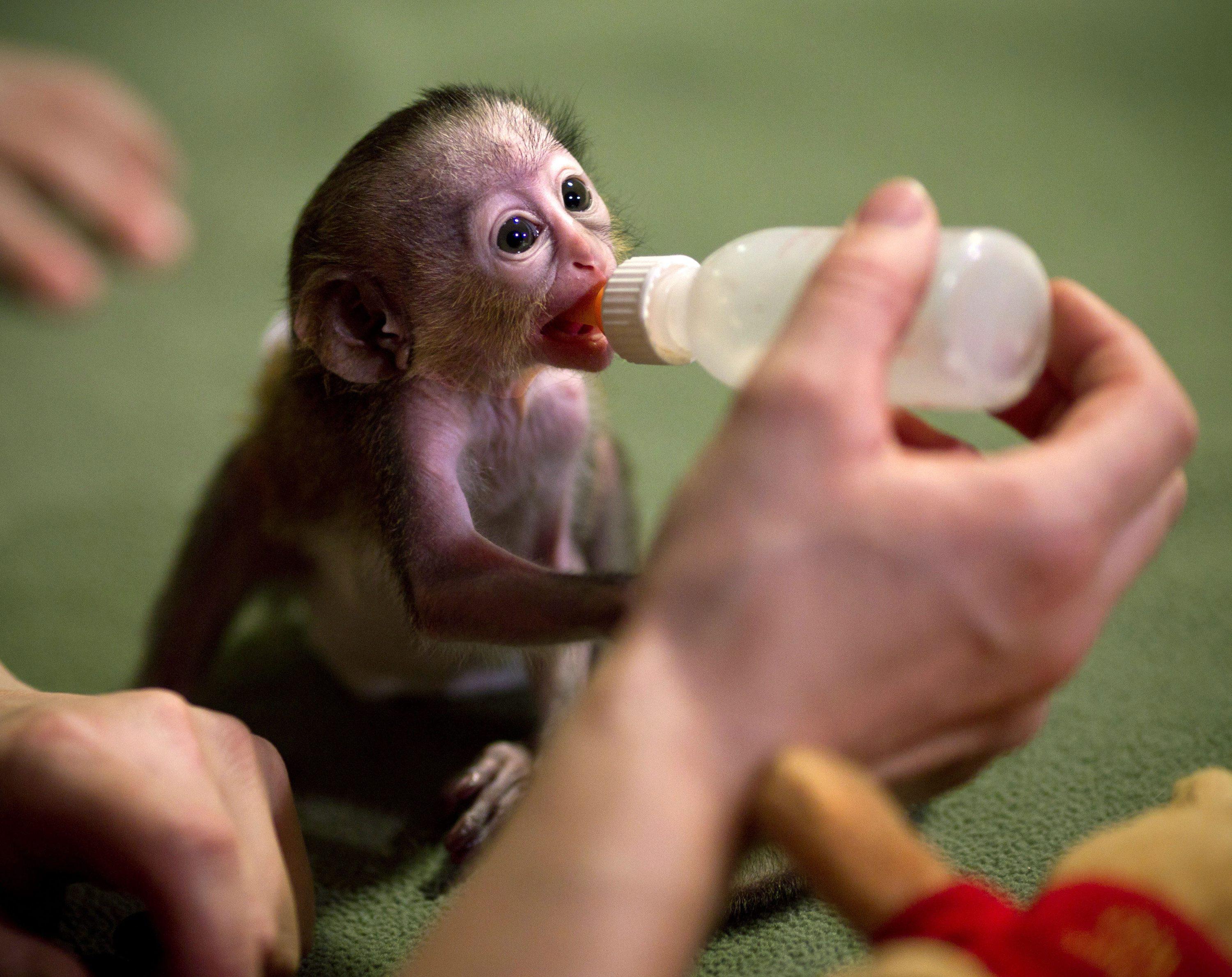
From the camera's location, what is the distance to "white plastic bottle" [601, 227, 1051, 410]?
943 millimetres

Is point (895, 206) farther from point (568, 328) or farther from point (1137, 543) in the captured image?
point (568, 328)

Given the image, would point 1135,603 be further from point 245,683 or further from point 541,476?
point 245,683

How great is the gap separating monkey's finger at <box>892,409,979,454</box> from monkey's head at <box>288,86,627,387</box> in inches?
21.7

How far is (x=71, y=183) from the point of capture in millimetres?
3020

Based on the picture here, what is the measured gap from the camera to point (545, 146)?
156 centimetres

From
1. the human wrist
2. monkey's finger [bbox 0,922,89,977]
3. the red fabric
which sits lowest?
monkey's finger [bbox 0,922,89,977]

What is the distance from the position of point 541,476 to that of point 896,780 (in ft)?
3.09

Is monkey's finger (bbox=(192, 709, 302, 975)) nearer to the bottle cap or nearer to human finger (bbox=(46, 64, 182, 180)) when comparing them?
the bottle cap

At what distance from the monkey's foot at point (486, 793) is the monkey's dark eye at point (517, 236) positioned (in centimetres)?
71

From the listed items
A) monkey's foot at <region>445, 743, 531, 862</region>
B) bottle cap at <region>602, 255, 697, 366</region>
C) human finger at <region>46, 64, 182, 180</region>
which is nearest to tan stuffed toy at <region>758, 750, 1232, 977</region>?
bottle cap at <region>602, 255, 697, 366</region>

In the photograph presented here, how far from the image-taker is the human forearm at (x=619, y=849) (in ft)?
2.35

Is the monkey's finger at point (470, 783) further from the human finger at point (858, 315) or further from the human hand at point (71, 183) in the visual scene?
the human hand at point (71, 183)

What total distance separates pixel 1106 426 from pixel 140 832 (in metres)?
0.83

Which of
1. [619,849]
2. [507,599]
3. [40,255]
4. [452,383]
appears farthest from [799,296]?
[40,255]
